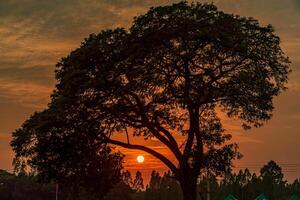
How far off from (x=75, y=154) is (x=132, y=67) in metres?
8.67

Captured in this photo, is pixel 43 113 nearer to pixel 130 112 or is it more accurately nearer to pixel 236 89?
pixel 130 112

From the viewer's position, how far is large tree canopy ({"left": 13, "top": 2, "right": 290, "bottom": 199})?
120 feet

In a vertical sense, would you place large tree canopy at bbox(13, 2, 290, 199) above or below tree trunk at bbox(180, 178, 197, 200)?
above

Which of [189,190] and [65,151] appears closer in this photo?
[189,190]

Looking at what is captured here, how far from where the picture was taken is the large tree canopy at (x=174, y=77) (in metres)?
36.6

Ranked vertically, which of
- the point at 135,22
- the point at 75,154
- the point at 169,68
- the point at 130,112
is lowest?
the point at 75,154

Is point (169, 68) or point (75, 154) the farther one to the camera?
→ point (75, 154)

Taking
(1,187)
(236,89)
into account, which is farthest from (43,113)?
(1,187)

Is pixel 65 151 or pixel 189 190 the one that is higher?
pixel 65 151

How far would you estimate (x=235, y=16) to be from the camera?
129 ft

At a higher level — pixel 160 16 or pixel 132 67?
pixel 160 16

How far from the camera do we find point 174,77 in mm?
37969

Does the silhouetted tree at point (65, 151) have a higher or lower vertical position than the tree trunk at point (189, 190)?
higher

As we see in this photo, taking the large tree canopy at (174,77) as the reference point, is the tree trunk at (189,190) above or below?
below
